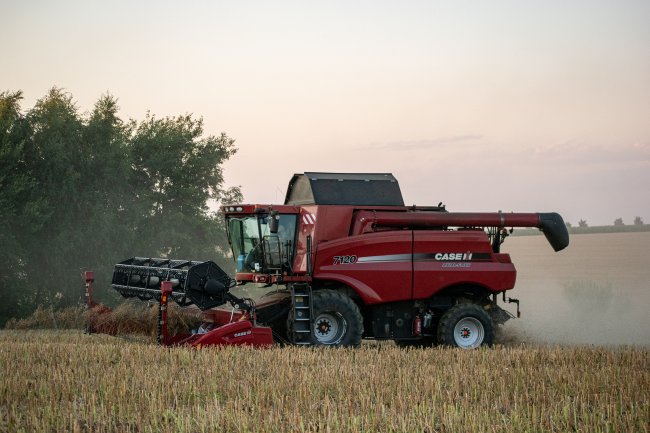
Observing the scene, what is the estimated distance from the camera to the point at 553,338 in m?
19.0

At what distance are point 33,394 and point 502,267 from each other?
8498 mm

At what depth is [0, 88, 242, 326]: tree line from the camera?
92.9ft

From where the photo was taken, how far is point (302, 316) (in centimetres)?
1362

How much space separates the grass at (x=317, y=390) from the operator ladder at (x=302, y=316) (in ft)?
3.60

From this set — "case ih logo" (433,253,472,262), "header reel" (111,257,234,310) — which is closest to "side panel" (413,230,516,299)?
"case ih logo" (433,253,472,262)

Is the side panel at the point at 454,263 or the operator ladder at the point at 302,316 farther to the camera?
the side panel at the point at 454,263

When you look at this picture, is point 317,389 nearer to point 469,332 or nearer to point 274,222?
point 274,222

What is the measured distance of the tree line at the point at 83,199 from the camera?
28312 mm

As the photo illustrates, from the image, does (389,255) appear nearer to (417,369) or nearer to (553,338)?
(417,369)

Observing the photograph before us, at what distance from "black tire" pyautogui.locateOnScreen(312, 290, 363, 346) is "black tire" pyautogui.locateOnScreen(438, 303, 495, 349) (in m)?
1.50

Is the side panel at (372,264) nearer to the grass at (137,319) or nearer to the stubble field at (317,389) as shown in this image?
the stubble field at (317,389)


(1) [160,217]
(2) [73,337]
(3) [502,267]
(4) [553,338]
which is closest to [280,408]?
(3) [502,267]

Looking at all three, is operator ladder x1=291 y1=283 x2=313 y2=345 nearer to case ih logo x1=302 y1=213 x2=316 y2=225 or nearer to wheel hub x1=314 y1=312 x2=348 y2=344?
wheel hub x1=314 y1=312 x2=348 y2=344

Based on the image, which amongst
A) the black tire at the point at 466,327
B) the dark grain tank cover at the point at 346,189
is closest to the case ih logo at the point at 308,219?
the dark grain tank cover at the point at 346,189
